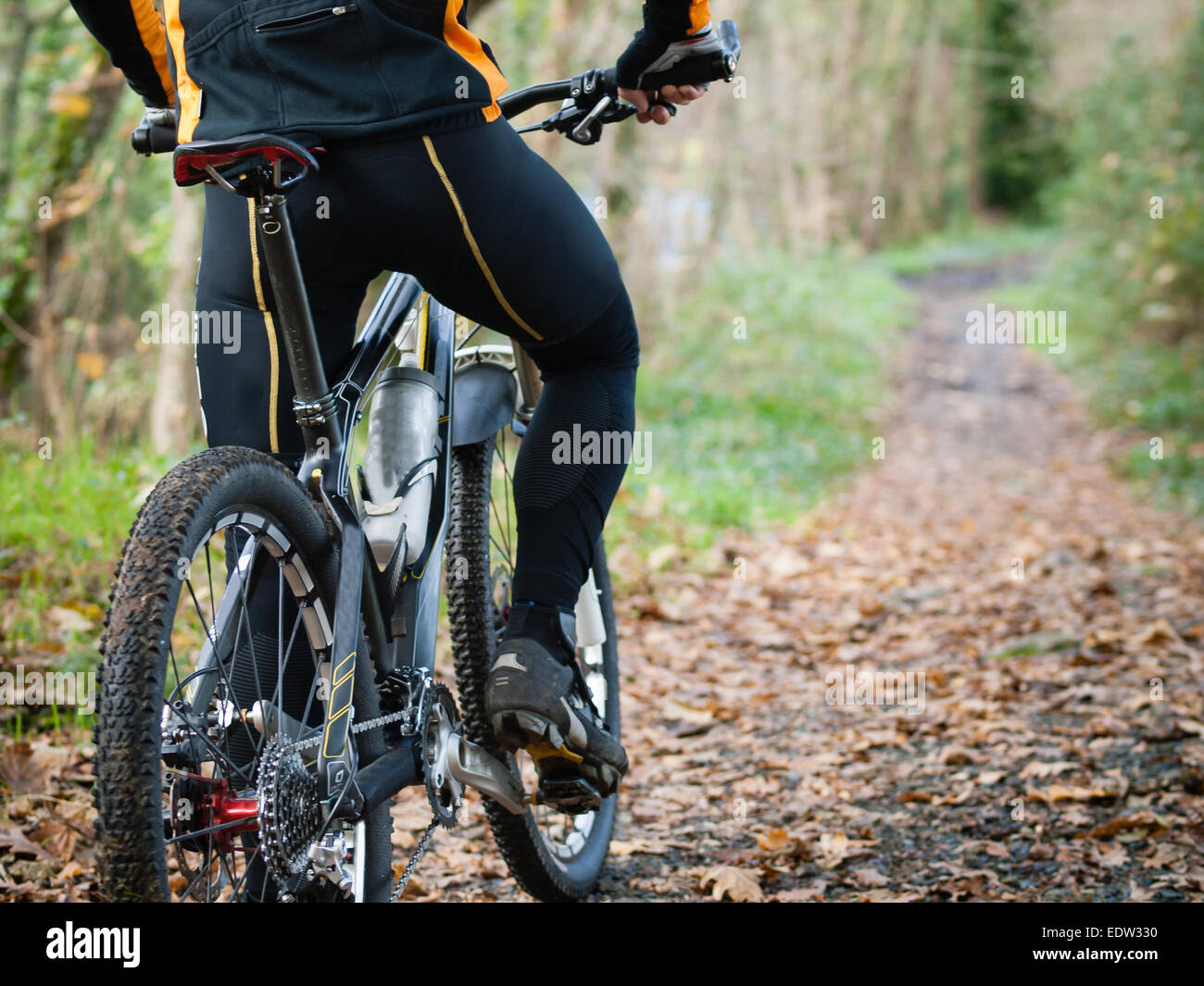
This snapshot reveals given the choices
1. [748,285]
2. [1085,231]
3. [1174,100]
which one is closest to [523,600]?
[748,285]

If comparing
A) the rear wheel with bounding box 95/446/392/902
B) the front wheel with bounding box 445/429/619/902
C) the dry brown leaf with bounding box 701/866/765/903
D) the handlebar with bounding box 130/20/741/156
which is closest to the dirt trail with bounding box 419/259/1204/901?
the dry brown leaf with bounding box 701/866/765/903

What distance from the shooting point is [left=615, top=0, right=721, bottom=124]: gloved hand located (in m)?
2.05

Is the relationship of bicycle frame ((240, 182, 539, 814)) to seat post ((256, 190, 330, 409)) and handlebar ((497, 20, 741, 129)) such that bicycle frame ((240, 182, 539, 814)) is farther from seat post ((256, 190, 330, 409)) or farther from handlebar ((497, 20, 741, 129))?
handlebar ((497, 20, 741, 129))

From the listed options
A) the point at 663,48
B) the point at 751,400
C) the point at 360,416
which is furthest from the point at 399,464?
the point at 751,400

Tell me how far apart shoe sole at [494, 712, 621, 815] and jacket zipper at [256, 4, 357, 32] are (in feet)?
3.76

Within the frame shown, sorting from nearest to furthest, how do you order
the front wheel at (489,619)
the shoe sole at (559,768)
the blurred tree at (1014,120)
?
the shoe sole at (559,768)
the front wheel at (489,619)
the blurred tree at (1014,120)

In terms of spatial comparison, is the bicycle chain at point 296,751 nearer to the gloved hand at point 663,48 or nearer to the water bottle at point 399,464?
the water bottle at point 399,464

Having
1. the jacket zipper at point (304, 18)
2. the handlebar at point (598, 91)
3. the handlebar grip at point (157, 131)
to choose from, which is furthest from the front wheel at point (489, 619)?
the jacket zipper at point (304, 18)

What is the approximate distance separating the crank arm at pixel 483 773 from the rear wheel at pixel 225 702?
22cm

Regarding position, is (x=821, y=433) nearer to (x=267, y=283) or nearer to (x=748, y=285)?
(x=748, y=285)

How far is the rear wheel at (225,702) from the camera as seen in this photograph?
1384mm

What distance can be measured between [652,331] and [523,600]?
31.0ft

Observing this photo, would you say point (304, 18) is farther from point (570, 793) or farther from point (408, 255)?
point (570, 793)

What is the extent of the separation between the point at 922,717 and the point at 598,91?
2490 millimetres
